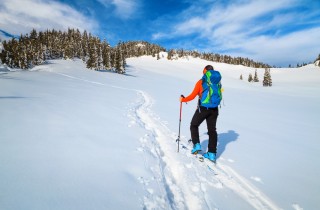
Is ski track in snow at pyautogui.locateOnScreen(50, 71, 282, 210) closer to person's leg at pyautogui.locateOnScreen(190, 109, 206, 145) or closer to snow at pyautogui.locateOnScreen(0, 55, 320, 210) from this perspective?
snow at pyautogui.locateOnScreen(0, 55, 320, 210)

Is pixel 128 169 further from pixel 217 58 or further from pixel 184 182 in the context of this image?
pixel 217 58

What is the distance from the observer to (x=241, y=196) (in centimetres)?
443

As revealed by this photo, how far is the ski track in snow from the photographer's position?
3.90 m

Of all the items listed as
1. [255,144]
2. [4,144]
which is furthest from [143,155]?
[255,144]

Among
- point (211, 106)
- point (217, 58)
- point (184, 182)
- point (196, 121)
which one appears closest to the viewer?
point (184, 182)

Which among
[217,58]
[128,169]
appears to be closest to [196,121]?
[128,169]

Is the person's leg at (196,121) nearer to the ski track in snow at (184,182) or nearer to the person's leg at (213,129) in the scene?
the person's leg at (213,129)

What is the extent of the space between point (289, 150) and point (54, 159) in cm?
739

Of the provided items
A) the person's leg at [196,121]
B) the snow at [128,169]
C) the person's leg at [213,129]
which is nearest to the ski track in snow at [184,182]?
the snow at [128,169]

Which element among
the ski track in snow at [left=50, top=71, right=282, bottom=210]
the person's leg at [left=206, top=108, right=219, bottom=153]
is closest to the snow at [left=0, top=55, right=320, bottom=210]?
the ski track in snow at [left=50, top=71, right=282, bottom=210]

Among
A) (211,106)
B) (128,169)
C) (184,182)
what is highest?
(211,106)

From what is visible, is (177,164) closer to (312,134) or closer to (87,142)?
(87,142)

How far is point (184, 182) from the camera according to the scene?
469 centimetres

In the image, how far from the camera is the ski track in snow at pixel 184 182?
3905 millimetres
